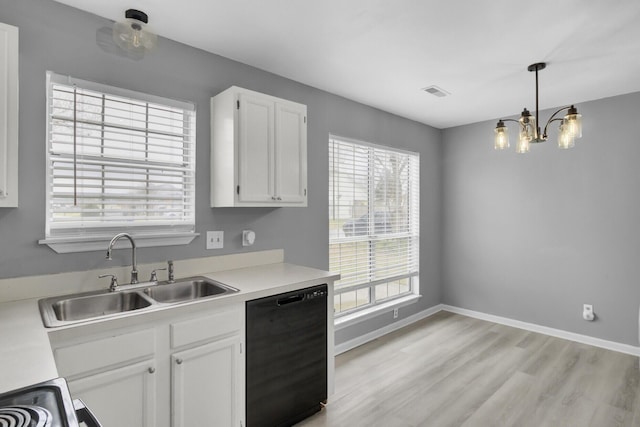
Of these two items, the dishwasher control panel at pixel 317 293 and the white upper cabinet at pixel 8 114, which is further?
the dishwasher control panel at pixel 317 293

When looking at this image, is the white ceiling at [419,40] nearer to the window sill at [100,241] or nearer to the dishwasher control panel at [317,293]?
the window sill at [100,241]

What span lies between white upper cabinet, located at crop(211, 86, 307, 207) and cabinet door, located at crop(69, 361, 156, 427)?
3.71 feet

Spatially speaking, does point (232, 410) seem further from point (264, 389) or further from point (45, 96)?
point (45, 96)

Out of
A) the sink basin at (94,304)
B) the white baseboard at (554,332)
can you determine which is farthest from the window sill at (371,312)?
the sink basin at (94,304)

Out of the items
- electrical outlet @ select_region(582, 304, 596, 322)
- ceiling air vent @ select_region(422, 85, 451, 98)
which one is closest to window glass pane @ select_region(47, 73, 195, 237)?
ceiling air vent @ select_region(422, 85, 451, 98)

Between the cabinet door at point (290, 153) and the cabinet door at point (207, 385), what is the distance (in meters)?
1.13

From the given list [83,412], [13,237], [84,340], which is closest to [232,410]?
[84,340]

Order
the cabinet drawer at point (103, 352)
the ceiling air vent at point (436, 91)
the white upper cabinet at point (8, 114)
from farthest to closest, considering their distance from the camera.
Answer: the ceiling air vent at point (436, 91) → the white upper cabinet at point (8, 114) → the cabinet drawer at point (103, 352)

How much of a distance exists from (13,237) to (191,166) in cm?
105

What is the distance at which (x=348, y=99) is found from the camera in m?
3.62

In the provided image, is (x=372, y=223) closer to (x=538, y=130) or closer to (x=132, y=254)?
(x=538, y=130)

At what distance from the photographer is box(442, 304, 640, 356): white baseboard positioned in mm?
3504

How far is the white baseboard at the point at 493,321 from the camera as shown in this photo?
3.52 meters

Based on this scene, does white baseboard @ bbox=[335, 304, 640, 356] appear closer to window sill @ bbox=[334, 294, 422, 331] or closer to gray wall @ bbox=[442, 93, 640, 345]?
gray wall @ bbox=[442, 93, 640, 345]
